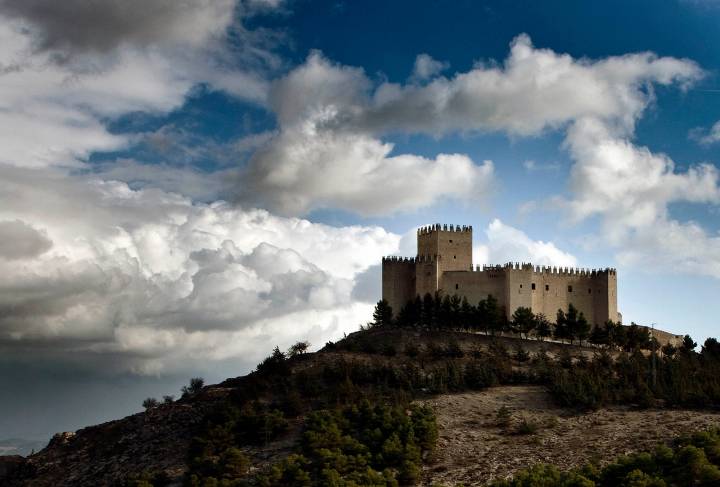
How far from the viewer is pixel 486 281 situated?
56.7 meters

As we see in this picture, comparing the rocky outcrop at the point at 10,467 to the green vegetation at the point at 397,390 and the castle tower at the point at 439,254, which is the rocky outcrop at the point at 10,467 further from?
the castle tower at the point at 439,254

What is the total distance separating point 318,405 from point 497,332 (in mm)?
20261

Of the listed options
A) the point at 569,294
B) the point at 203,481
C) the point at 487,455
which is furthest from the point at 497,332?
the point at 203,481

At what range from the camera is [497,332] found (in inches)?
2176

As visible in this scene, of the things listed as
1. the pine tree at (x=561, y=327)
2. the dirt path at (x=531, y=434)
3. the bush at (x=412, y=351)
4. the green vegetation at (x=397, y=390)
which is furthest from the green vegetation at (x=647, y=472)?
the pine tree at (x=561, y=327)

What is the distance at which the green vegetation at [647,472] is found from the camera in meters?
25.3

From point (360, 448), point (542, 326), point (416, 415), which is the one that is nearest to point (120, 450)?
point (360, 448)

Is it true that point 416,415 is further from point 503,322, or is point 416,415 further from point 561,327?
point 561,327

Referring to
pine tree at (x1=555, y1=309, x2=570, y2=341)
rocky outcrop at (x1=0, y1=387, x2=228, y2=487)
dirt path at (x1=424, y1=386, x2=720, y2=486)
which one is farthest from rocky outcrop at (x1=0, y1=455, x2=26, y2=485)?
pine tree at (x1=555, y1=309, x2=570, y2=341)

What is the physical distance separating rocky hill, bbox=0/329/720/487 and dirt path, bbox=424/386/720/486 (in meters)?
0.07

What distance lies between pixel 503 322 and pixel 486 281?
363 cm

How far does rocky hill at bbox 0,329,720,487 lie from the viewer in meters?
31.0

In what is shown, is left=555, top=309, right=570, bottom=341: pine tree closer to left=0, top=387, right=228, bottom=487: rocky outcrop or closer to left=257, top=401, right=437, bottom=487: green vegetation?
left=257, top=401, right=437, bottom=487: green vegetation

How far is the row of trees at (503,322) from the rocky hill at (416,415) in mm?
4202
